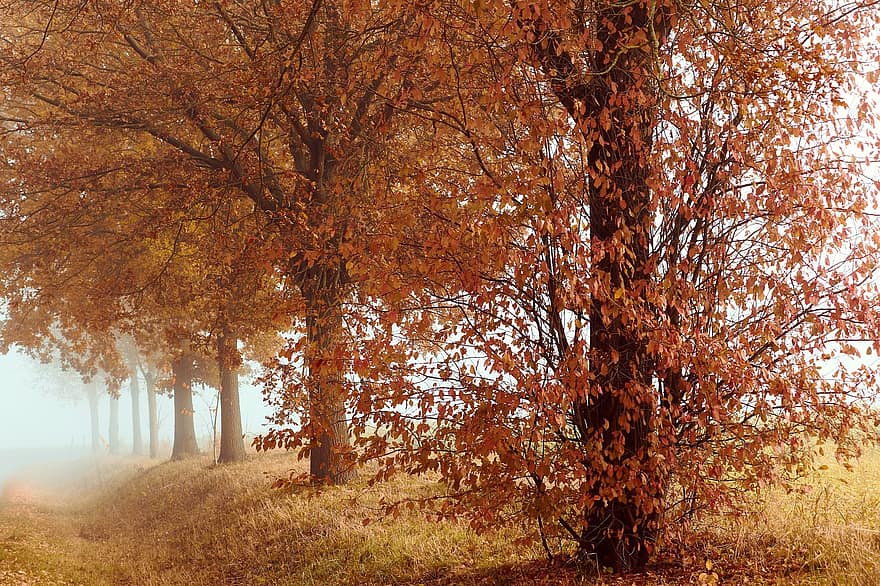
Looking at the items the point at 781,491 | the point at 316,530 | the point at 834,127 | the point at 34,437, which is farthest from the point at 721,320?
the point at 34,437

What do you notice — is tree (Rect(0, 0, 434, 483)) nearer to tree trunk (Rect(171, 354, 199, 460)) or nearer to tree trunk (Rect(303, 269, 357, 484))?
tree trunk (Rect(303, 269, 357, 484))

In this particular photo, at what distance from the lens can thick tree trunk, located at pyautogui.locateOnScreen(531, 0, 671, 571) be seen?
18.7ft

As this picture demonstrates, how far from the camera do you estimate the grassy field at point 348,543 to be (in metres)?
6.10

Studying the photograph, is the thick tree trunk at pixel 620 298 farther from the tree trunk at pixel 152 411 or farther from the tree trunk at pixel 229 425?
the tree trunk at pixel 152 411

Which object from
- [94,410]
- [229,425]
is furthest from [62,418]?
[229,425]

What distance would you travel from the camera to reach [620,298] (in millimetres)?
5703

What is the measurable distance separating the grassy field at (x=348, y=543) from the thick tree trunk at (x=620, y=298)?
1.99 ft

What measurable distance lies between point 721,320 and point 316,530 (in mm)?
7099

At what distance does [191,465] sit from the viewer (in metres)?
21.1

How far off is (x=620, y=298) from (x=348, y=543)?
19.3 feet

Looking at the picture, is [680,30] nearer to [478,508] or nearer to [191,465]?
[478,508]

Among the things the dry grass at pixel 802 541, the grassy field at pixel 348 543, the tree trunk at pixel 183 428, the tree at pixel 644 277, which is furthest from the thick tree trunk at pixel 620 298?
the tree trunk at pixel 183 428

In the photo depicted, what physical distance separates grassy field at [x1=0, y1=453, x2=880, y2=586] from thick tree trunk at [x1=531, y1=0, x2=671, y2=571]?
0.61 m

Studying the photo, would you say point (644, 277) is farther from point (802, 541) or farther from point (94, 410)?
point (94, 410)
